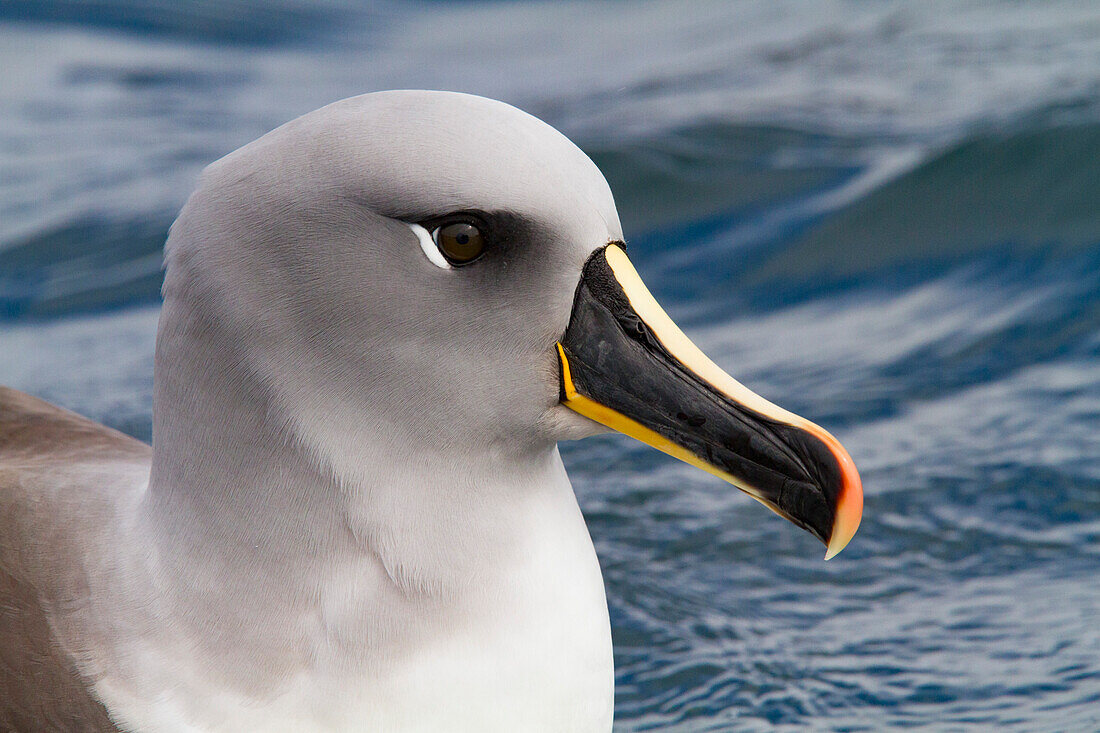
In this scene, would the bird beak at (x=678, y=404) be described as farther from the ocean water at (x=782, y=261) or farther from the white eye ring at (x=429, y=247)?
the ocean water at (x=782, y=261)

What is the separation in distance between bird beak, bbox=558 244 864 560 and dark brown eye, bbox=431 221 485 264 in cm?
19

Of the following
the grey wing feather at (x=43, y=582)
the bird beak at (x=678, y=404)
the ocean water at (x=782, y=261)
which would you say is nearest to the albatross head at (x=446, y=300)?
the bird beak at (x=678, y=404)

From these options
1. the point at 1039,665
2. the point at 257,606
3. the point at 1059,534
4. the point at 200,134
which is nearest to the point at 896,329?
the point at 1059,534

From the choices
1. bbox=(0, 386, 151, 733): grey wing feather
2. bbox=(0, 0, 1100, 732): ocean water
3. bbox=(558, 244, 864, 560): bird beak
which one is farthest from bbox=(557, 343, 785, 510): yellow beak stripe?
bbox=(0, 0, 1100, 732): ocean water

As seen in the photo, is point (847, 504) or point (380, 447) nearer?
point (847, 504)

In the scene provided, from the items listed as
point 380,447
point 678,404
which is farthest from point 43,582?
point 678,404

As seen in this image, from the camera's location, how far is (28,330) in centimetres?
639

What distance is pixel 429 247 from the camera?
235 cm

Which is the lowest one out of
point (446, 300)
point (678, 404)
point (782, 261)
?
point (782, 261)

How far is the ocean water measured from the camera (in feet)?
13.1

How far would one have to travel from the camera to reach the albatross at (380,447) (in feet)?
7.67

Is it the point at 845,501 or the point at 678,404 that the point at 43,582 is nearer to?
the point at 678,404

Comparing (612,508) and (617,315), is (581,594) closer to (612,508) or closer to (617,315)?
(617,315)

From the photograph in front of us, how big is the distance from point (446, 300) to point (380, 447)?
292 mm
